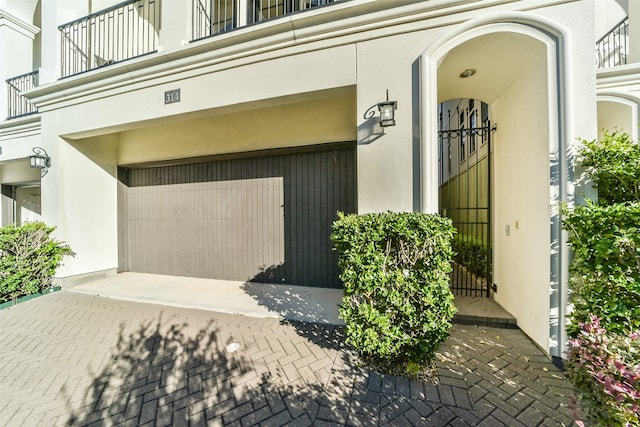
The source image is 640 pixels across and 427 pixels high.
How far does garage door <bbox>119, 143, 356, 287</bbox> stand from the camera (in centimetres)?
521

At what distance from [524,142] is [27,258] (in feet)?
29.3

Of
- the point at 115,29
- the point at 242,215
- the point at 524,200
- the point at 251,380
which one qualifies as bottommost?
the point at 251,380

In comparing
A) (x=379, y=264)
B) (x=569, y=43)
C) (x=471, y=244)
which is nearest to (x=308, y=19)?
(x=569, y=43)

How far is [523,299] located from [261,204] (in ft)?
16.1

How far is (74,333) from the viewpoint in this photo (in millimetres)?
3545

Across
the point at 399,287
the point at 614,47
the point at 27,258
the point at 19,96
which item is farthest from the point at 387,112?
the point at 19,96

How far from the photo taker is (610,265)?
2.16 metres

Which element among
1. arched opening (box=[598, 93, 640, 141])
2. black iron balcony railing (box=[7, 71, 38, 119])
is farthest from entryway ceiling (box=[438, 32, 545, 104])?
black iron balcony railing (box=[7, 71, 38, 119])

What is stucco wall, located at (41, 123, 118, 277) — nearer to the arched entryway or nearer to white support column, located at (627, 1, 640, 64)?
the arched entryway

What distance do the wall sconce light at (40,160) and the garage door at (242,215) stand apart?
1.34 m

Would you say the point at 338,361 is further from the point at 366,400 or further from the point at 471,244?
the point at 471,244

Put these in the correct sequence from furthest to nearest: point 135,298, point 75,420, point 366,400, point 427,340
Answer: point 135,298, point 427,340, point 366,400, point 75,420

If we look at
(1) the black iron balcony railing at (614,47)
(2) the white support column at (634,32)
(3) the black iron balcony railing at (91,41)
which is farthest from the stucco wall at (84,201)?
(2) the white support column at (634,32)

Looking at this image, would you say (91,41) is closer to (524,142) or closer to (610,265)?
(524,142)
